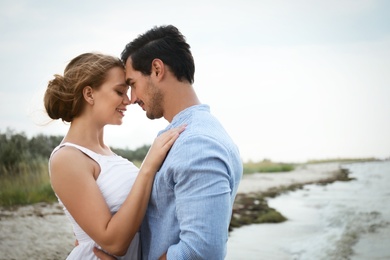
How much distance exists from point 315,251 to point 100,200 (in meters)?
6.77

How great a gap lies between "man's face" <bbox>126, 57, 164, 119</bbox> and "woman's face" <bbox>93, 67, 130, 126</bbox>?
102 millimetres

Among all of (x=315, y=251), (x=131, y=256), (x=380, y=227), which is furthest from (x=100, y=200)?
(x=380, y=227)

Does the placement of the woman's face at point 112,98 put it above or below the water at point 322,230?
above

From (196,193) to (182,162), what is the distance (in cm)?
15

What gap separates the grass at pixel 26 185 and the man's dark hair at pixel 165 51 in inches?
273

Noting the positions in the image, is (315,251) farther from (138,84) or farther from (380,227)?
(138,84)

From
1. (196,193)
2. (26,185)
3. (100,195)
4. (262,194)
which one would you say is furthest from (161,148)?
(262,194)

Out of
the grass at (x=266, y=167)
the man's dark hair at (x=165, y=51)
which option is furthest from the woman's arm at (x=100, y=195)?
the grass at (x=266, y=167)

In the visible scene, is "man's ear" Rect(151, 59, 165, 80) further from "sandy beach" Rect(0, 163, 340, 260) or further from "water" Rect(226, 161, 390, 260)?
"water" Rect(226, 161, 390, 260)

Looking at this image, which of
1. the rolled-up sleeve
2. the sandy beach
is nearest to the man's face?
the rolled-up sleeve

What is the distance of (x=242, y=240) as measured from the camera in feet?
26.9

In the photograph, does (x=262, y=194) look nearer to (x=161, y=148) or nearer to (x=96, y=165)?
(x=96, y=165)

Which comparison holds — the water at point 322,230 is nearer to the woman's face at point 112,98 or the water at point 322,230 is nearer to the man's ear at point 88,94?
the woman's face at point 112,98

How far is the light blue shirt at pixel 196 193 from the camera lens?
201 cm
